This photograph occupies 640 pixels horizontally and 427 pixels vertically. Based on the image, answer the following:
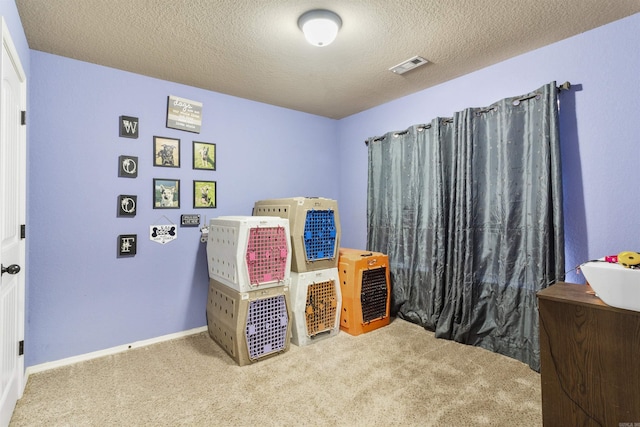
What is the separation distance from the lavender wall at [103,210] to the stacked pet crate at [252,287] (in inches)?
19.2

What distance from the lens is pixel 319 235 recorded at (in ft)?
8.71

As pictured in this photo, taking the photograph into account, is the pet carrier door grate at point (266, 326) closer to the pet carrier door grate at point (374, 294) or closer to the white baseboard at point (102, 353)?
the pet carrier door grate at point (374, 294)

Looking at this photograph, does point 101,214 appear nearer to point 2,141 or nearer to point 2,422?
point 2,141

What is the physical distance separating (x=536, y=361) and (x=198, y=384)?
2.16m

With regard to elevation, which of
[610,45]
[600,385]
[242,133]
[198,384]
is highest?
[610,45]

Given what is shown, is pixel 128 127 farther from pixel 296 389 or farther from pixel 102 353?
pixel 296 389

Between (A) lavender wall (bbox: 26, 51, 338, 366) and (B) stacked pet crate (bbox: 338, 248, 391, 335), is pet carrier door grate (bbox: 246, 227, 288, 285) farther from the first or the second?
(A) lavender wall (bbox: 26, 51, 338, 366)

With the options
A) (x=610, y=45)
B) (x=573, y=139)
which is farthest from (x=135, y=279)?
A: (x=610, y=45)

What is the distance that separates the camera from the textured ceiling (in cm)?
172

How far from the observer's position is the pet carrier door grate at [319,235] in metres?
2.60

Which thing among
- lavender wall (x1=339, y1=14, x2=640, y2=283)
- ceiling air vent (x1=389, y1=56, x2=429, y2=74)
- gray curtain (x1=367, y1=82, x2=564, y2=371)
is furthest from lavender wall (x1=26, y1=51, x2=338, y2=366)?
lavender wall (x1=339, y1=14, x2=640, y2=283)

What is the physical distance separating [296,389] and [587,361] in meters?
1.47

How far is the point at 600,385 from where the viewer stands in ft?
4.45

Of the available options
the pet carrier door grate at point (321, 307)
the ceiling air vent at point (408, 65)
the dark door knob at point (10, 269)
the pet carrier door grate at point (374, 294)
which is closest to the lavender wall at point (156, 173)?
the ceiling air vent at point (408, 65)
